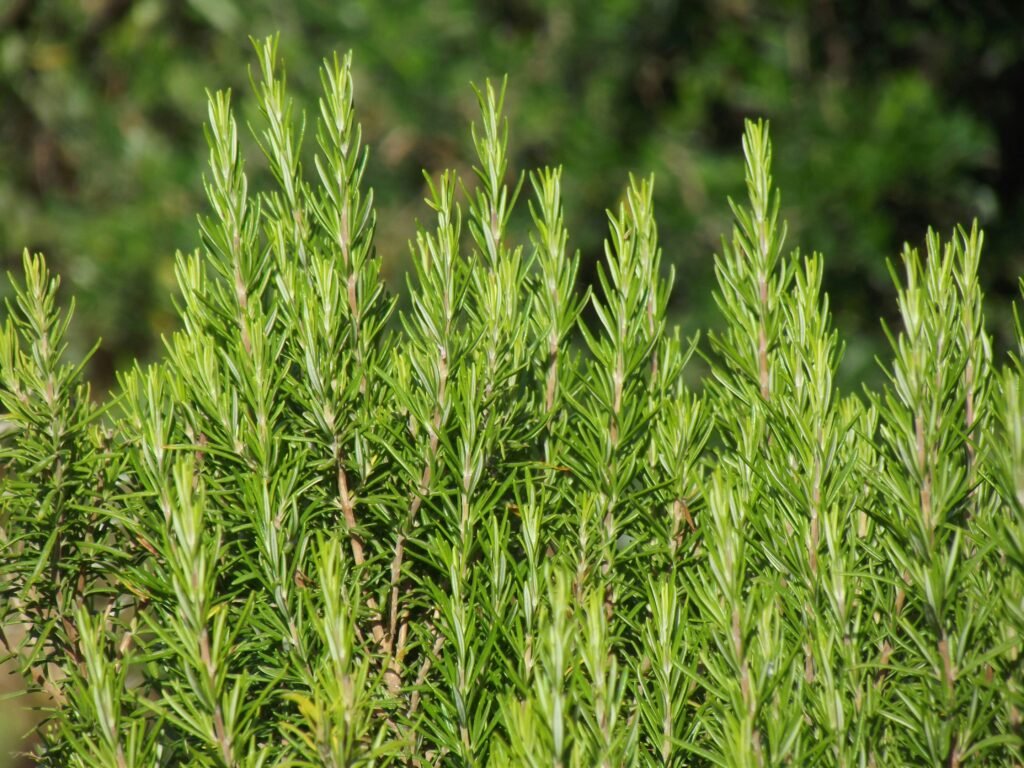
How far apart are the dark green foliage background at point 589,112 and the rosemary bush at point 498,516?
271cm

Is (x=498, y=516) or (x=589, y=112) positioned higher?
(x=589, y=112)

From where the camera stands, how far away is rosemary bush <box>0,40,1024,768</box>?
761 mm

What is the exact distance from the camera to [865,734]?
2.56 feet

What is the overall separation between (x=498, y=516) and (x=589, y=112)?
127 inches

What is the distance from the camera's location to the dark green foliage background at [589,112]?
3684mm

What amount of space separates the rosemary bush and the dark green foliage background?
107 inches

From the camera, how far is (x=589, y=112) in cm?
397

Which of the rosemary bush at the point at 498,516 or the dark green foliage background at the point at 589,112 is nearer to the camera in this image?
the rosemary bush at the point at 498,516

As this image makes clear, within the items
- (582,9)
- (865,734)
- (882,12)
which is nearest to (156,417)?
(865,734)

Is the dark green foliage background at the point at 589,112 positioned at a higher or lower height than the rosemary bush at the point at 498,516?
higher

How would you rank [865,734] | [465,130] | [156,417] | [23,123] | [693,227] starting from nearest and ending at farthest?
[865,734] < [156,417] < [693,227] < [465,130] < [23,123]

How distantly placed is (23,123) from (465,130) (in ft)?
7.32

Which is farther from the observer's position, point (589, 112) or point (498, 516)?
point (589, 112)

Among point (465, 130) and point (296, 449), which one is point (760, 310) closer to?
point (296, 449)
